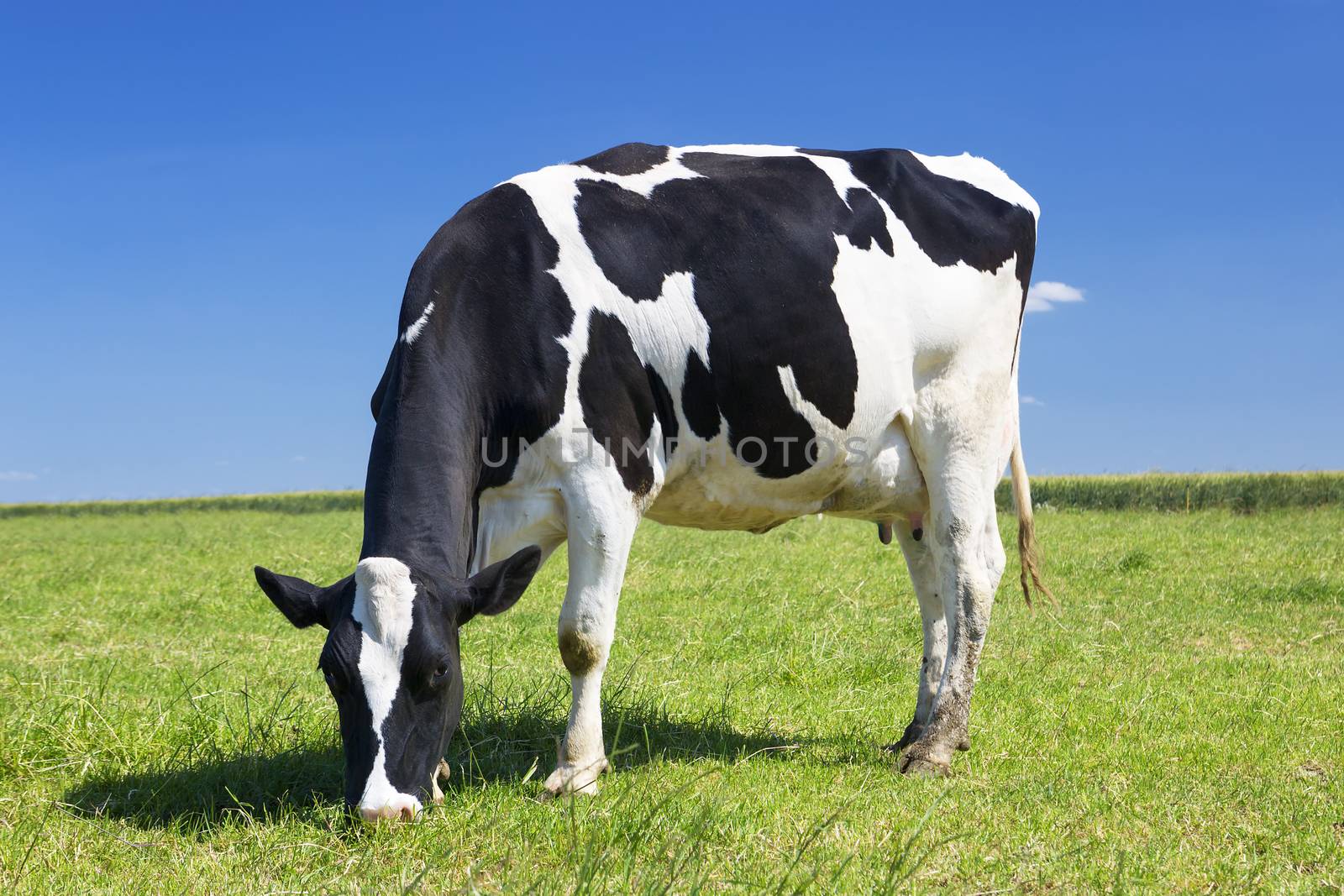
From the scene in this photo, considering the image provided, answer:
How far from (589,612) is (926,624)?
247cm

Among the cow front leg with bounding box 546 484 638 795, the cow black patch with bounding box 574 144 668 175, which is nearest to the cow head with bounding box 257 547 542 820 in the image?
the cow front leg with bounding box 546 484 638 795

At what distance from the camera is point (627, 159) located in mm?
5832

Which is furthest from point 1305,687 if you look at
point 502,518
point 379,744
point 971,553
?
point 379,744

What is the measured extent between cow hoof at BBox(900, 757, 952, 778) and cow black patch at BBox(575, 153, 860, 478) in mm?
1663

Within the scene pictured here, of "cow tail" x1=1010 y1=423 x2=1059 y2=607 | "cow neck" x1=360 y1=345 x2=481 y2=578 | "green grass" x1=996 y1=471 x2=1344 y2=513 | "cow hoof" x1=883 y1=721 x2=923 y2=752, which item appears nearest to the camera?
"cow neck" x1=360 y1=345 x2=481 y2=578

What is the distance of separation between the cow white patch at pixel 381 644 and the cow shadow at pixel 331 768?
1.53 ft

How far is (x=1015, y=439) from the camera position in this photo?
690cm

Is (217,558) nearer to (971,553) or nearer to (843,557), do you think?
(843,557)

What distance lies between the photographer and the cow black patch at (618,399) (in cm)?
491

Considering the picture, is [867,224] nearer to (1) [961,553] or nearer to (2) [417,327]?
(1) [961,553]

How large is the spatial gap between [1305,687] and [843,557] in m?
6.63

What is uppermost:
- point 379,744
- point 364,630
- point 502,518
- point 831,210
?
point 831,210

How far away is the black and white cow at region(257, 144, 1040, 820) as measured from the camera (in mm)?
4328

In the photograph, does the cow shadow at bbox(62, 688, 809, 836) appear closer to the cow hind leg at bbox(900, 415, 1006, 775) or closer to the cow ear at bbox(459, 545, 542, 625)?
the cow ear at bbox(459, 545, 542, 625)
